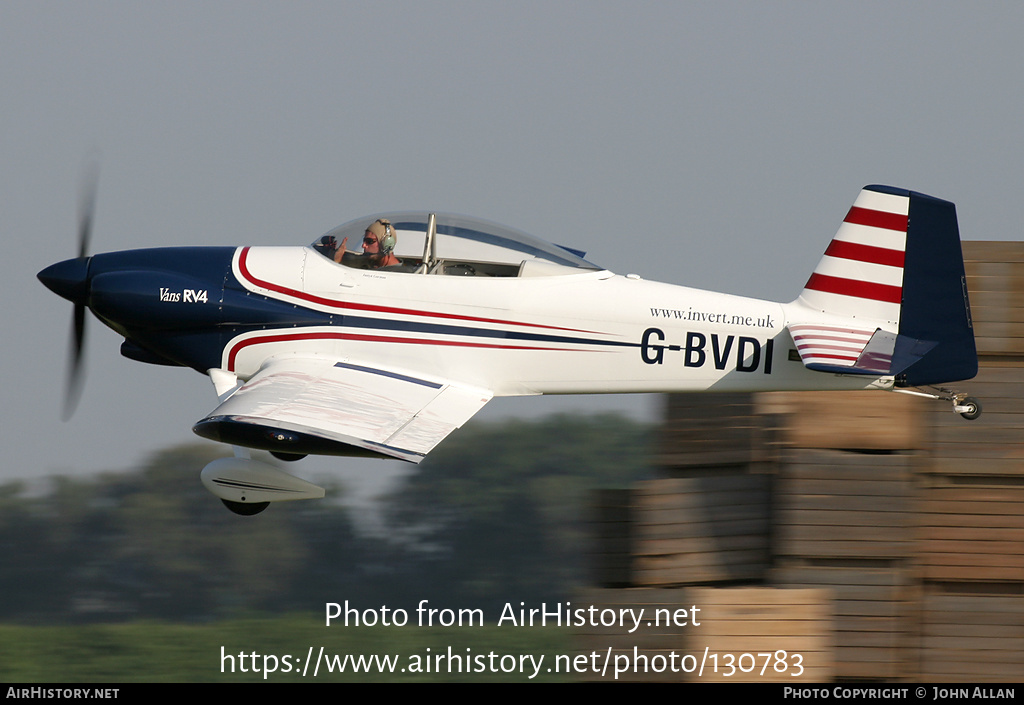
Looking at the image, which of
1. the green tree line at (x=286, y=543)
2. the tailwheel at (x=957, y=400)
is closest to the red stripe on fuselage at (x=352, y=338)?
the tailwheel at (x=957, y=400)

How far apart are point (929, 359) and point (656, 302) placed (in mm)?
2105

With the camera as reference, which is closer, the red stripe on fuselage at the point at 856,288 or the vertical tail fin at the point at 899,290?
the vertical tail fin at the point at 899,290

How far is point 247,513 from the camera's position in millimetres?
9266

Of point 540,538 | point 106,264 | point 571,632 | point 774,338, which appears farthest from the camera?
point 540,538

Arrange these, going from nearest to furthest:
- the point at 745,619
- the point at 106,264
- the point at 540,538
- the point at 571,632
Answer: the point at 745,619 < the point at 571,632 < the point at 106,264 < the point at 540,538

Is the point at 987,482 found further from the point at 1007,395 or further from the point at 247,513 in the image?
the point at 247,513

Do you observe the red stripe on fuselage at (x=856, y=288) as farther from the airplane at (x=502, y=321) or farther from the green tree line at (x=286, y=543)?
the green tree line at (x=286, y=543)

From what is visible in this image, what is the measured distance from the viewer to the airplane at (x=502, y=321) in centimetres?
878

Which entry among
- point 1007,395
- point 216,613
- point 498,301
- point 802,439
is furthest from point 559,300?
point 216,613

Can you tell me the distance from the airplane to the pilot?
1cm

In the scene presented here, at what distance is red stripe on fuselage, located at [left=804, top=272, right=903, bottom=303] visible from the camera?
29.2ft

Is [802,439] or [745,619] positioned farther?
[802,439]

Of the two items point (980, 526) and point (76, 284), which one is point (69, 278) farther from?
point (980, 526)

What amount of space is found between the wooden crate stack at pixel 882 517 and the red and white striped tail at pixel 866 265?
0.67 m
